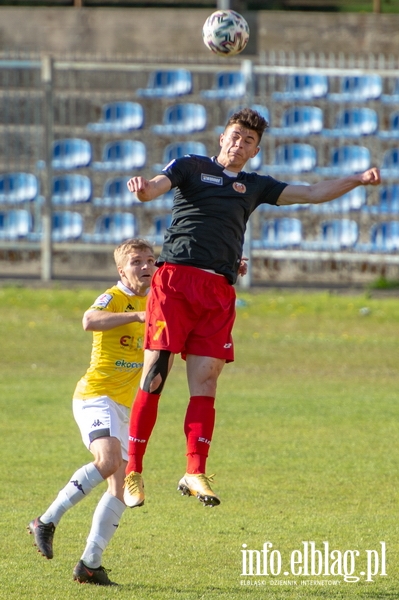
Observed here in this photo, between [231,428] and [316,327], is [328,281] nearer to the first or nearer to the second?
[316,327]

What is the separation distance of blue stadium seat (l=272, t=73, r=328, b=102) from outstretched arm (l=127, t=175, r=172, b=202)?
538 inches

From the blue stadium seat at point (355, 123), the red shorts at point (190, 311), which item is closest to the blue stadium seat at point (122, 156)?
the blue stadium seat at point (355, 123)

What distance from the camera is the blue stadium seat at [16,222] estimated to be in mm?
19875

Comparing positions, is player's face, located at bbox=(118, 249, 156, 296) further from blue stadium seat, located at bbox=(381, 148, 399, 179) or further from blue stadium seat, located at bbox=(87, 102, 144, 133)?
blue stadium seat, located at bbox=(87, 102, 144, 133)

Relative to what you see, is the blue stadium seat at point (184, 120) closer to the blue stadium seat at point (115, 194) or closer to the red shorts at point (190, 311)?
the blue stadium seat at point (115, 194)

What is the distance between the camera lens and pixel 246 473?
8.99m

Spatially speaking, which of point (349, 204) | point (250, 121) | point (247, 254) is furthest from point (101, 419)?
point (349, 204)

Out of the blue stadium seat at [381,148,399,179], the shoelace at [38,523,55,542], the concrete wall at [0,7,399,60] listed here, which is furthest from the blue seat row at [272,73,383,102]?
the shoelace at [38,523,55,542]

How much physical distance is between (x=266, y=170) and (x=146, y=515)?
1254cm

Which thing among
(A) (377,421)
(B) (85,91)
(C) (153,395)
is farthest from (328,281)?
(C) (153,395)

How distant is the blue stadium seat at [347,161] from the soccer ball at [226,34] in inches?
451

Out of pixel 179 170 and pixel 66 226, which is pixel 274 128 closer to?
pixel 66 226

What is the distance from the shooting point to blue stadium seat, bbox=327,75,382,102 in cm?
1956

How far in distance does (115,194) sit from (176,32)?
410 cm
